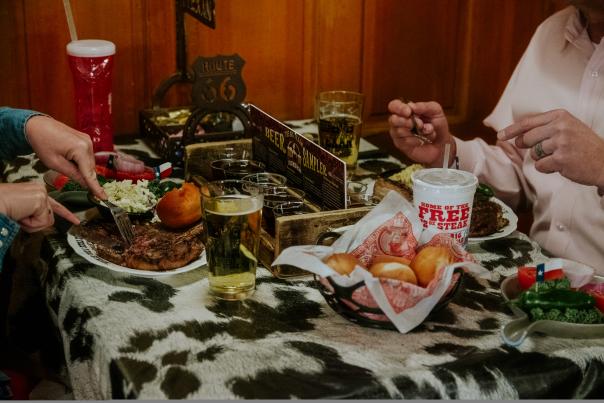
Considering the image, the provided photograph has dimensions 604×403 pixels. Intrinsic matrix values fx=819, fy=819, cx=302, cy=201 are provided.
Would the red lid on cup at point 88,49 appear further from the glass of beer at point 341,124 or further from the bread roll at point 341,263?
the bread roll at point 341,263

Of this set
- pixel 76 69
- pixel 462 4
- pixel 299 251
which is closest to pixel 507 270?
pixel 299 251

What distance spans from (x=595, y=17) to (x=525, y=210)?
533mm

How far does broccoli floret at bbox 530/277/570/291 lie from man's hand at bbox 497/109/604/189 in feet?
1.04

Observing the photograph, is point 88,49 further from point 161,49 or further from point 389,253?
point 389,253

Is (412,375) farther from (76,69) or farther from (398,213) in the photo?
(76,69)

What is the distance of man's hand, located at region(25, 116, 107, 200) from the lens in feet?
5.26

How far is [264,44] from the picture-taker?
8.73 feet

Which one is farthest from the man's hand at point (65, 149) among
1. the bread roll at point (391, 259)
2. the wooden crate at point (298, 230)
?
the bread roll at point (391, 259)

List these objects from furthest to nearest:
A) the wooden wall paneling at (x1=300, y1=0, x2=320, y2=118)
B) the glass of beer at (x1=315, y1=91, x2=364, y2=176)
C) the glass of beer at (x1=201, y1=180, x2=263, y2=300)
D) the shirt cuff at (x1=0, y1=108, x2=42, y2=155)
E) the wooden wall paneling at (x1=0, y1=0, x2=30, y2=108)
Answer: the wooden wall paneling at (x1=300, y1=0, x2=320, y2=118)
the wooden wall paneling at (x1=0, y1=0, x2=30, y2=108)
the glass of beer at (x1=315, y1=91, x2=364, y2=176)
the shirt cuff at (x1=0, y1=108, x2=42, y2=155)
the glass of beer at (x1=201, y1=180, x2=263, y2=300)

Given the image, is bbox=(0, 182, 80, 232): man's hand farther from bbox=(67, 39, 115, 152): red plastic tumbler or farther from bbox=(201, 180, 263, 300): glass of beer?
bbox=(67, 39, 115, 152): red plastic tumbler

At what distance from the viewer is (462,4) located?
293 centimetres

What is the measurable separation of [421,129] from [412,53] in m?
1.15

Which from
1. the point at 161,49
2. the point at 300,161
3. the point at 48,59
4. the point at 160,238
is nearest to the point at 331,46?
the point at 161,49

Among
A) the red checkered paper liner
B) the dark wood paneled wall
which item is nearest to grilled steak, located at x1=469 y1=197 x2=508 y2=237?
the red checkered paper liner
